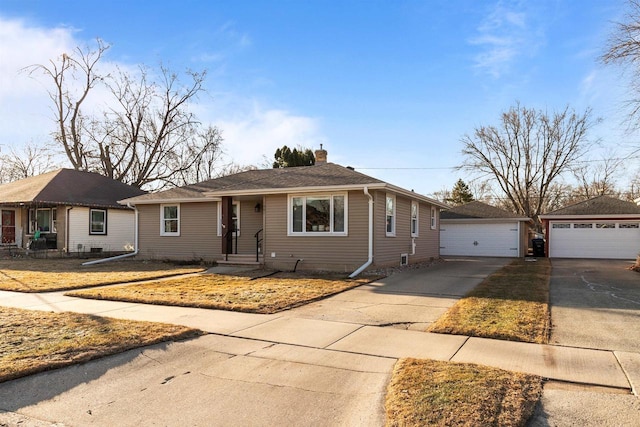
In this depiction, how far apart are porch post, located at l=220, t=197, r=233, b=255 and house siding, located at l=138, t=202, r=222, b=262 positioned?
0.60m

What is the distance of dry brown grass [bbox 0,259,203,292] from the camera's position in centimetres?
1122

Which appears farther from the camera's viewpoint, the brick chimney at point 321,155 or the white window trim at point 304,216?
the brick chimney at point 321,155

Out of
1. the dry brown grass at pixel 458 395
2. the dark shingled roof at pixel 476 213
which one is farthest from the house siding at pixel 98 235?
the dry brown grass at pixel 458 395

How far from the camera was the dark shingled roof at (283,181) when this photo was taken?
14.5 metres

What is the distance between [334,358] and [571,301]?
6.39 metres

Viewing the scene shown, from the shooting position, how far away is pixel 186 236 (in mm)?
18188

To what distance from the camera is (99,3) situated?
483 inches

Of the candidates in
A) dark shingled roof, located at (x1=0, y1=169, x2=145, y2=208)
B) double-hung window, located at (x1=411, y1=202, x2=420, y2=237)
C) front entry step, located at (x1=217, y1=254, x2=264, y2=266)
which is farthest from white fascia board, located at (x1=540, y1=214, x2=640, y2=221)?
dark shingled roof, located at (x1=0, y1=169, x2=145, y2=208)

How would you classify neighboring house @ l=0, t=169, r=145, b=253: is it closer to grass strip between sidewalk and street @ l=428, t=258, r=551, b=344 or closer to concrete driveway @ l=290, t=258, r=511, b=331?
concrete driveway @ l=290, t=258, r=511, b=331

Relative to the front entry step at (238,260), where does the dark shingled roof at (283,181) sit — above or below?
above

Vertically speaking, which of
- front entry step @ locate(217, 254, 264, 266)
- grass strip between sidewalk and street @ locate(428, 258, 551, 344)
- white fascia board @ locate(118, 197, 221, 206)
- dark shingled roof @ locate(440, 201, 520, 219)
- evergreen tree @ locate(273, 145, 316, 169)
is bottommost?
grass strip between sidewalk and street @ locate(428, 258, 551, 344)

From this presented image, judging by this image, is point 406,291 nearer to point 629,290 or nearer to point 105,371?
point 629,290

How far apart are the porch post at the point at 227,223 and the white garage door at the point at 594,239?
18.5 meters

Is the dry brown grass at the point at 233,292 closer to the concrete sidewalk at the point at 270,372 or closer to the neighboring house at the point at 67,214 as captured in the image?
the concrete sidewalk at the point at 270,372
